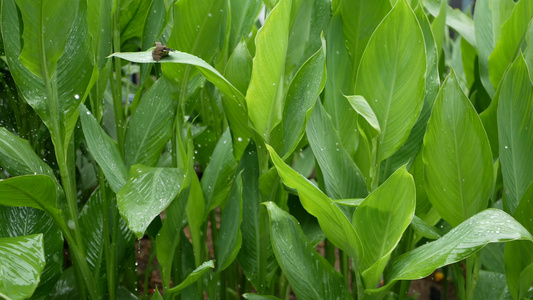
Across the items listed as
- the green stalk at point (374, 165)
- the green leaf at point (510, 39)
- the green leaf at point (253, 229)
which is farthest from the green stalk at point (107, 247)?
the green leaf at point (510, 39)

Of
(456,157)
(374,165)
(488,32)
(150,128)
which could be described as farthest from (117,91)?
(488,32)

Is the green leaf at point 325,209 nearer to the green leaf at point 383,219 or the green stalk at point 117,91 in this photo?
the green leaf at point 383,219

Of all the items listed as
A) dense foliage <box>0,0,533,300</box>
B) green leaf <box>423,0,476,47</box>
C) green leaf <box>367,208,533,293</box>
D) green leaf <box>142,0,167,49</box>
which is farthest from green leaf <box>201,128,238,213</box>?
green leaf <box>423,0,476,47</box>

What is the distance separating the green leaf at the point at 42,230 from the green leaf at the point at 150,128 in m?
0.16

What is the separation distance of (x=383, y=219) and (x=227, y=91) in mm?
257

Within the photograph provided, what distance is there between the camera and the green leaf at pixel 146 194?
70cm

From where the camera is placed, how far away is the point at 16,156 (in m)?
0.79

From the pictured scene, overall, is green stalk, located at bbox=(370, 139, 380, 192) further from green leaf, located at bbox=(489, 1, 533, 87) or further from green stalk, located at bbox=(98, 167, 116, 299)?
green stalk, located at bbox=(98, 167, 116, 299)

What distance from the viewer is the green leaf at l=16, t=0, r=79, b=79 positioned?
2.37 feet

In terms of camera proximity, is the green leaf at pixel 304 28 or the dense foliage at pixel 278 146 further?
the green leaf at pixel 304 28

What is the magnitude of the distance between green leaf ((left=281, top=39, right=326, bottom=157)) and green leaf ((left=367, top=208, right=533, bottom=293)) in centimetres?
23

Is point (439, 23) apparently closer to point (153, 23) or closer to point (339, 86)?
point (339, 86)

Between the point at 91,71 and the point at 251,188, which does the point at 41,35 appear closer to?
the point at 91,71

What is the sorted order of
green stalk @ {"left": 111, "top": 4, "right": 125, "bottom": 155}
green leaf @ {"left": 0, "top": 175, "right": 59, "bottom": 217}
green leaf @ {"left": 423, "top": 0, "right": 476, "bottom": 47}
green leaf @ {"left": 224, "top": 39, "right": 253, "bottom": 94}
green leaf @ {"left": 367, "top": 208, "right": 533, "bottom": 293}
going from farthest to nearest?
1. green leaf @ {"left": 423, "top": 0, "right": 476, "bottom": 47}
2. green stalk @ {"left": 111, "top": 4, "right": 125, "bottom": 155}
3. green leaf @ {"left": 224, "top": 39, "right": 253, "bottom": 94}
4. green leaf @ {"left": 0, "top": 175, "right": 59, "bottom": 217}
5. green leaf @ {"left": 367, "top": 208, "right": 533, "bottom": 293}
